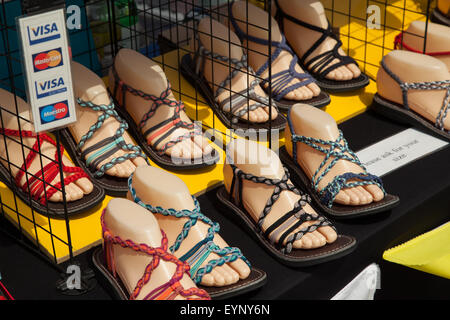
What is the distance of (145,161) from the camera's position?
5.38ft

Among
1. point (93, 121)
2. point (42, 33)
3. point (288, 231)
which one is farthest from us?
point (93, 121)

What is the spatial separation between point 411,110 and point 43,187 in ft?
3.00

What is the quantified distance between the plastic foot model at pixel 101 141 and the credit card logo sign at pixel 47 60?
0.44 metres

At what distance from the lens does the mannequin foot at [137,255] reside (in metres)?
1.27

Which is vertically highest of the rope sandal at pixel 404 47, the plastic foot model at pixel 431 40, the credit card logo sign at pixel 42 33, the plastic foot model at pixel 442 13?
the credit card logo sign at pixel 42 33

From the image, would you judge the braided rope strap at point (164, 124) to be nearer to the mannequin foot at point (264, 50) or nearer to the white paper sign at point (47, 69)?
the mannequin foot at point (264, 50)

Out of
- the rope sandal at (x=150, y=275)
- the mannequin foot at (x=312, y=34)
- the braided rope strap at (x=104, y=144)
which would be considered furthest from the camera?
the mannequin foot at (x=312, y=34)

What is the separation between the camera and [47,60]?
118cm

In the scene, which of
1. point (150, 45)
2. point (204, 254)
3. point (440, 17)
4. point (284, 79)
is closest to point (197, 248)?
point (204, 254)

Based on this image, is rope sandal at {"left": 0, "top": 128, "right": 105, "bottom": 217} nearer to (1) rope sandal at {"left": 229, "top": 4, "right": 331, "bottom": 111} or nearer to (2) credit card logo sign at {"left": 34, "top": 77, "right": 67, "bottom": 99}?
(2) credit card logo sign at {"left": 34, "top": 77, "right": 67, "bottom": 99}

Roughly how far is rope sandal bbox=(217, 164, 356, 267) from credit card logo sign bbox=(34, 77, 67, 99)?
434 mm

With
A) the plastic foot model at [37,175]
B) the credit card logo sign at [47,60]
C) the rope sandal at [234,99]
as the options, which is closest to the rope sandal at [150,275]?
the plastic foot model at [37,175]

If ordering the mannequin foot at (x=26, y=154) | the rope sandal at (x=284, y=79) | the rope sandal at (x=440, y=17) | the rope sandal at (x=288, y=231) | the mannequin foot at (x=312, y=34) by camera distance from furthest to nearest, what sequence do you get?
1. the rope sandal at (x=440, y=17)
2. the mannequin foot at (x=312, y=34)
3. the rope sandal at (x=284, y=79)
4. the mannequin foot at (x=26, y=154)
5. the rope sandal at (x=288, y=231)

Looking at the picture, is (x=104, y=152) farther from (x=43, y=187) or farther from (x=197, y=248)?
(x=197, y=248)
